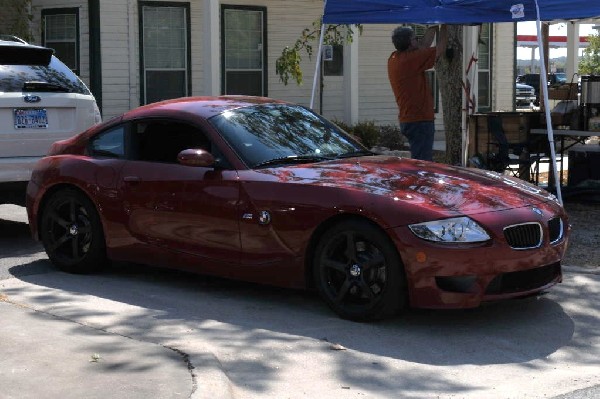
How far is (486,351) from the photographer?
5.96m

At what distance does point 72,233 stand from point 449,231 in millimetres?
3346

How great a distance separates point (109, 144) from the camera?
7.94 meters

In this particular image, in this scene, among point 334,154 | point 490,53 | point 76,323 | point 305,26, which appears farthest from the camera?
point 490,53

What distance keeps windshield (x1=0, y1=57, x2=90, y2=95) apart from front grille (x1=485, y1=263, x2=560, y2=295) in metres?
5.07

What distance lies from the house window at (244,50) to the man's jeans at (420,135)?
8711 mm

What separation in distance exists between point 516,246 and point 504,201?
374 mm

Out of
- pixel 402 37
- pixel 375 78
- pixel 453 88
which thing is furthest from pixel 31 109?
pixel 375 78

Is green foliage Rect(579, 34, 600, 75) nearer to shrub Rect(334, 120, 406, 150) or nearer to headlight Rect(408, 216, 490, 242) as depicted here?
shrub Rect(334, 120, 406, 150)

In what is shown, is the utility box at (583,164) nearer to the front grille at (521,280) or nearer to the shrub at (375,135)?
the front grille at (521,280)

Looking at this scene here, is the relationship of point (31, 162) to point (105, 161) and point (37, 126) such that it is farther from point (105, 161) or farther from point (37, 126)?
point (105, 161)

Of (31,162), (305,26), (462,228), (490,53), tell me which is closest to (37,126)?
(31,162)

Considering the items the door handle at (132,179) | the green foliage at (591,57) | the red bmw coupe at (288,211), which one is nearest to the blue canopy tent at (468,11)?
the red bmw coupe at (288,211)

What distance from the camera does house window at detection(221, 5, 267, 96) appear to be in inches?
734

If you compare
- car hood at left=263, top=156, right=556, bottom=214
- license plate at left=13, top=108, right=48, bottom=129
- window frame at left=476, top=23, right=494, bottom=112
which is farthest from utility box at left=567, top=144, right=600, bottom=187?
window frame at left=476, top=23, right=494, bottom=112
